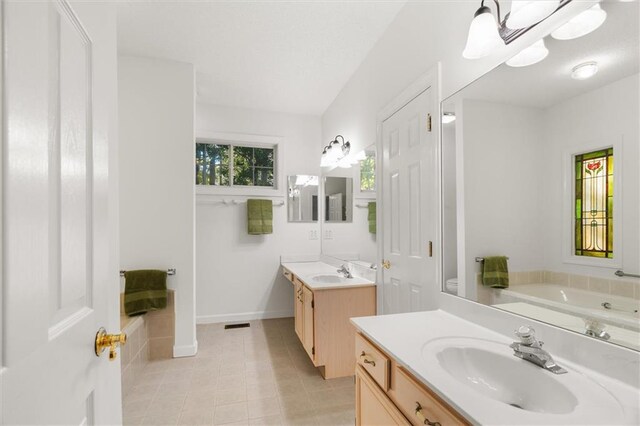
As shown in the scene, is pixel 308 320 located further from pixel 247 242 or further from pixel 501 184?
pixel 501 184

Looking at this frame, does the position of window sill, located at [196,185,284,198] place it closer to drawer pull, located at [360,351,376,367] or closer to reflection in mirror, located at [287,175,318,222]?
reflection in mirror, located at [287,175,318,222]

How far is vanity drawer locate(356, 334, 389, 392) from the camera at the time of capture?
109cm

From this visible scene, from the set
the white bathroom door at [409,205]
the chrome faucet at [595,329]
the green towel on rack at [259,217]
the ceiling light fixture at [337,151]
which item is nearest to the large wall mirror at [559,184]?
the chrome faucet at [595,329]

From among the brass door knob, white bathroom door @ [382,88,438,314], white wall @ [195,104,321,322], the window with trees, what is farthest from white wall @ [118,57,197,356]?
the brass door knob

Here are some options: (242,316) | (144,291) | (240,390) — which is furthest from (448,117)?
(242,316)

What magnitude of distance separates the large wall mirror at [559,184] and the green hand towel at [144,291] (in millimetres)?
2490

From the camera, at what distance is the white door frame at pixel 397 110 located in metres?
1.59

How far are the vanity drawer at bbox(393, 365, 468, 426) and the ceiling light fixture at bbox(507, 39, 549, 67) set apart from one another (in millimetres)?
1200

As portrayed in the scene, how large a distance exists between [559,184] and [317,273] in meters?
2.31

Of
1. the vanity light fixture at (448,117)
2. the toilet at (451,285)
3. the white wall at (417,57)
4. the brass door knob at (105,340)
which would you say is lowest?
the toilet at (451,285)

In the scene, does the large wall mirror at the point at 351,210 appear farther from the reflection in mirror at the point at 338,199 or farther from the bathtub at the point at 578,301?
the bathtub at the point at 578,301

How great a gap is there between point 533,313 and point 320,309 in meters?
1.49

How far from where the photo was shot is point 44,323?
0.51 meters

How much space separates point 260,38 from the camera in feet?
7.88
